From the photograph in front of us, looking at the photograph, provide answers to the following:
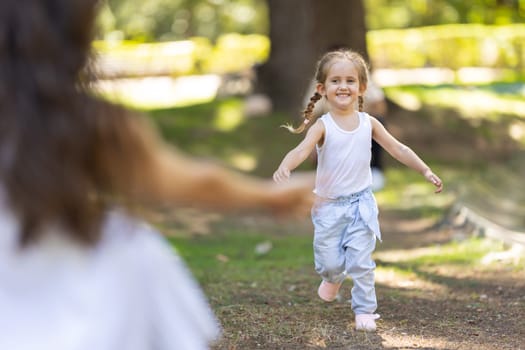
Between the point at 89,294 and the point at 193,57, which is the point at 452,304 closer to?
the point at 89,294

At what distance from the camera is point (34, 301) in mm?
2549

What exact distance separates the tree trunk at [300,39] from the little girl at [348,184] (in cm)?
1131

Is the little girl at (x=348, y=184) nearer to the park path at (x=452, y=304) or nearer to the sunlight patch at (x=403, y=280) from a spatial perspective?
the park path at (x=452, y=304)

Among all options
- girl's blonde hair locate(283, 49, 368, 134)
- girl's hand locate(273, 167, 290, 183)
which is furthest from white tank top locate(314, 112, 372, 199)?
girl's hand locate(273, 167, 290, 183)

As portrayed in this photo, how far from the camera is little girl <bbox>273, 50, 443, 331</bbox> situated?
19.2ft

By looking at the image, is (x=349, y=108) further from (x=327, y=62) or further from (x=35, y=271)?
(x=35, y=271)

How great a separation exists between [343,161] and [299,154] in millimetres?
416

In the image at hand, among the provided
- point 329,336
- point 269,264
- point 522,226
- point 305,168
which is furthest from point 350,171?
point 305,168

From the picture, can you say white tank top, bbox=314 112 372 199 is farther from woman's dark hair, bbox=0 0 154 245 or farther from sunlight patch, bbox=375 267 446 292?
woman's dark hair, bbox=0 0 154 245

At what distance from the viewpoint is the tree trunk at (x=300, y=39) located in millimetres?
17344

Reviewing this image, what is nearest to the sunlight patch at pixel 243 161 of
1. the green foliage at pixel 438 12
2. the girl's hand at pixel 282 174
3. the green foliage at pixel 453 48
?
the girl's hand at pixel 282 174

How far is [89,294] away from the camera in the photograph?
8.36 ft

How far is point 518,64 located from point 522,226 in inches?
1064

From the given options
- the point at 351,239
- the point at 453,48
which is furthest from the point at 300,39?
the point at 453,48
